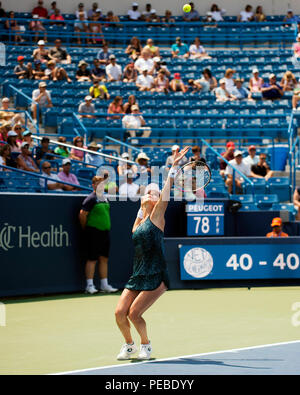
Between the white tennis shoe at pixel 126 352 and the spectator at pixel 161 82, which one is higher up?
the spectator at pixel 161 82

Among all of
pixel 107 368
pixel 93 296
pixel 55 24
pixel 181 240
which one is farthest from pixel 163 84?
pixel 107 368

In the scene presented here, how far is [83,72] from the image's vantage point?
2259cm

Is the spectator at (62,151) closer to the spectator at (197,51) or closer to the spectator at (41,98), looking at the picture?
the spectator at (41,98)

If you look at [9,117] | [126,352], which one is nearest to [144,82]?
[9,117]

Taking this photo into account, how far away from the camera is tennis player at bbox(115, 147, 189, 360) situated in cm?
716

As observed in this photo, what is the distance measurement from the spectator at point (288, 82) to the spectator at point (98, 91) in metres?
6.03

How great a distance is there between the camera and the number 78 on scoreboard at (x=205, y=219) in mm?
14805

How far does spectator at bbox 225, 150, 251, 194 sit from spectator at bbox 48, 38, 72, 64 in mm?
8302

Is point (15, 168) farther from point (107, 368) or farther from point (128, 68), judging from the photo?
point (128, 68)

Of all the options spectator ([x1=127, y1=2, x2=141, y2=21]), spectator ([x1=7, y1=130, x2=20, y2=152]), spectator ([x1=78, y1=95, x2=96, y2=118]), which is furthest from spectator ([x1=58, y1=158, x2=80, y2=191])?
spectator ([x1=127, y1=2, x2=141, y2=21])

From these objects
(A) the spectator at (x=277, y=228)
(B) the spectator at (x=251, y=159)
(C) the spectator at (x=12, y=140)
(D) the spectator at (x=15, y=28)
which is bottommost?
(A) the spectator at (x=277, y=228)

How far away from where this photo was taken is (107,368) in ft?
22.2

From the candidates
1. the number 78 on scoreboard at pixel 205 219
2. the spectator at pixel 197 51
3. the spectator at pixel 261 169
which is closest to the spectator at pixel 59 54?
the spectator at pixel 197 51
